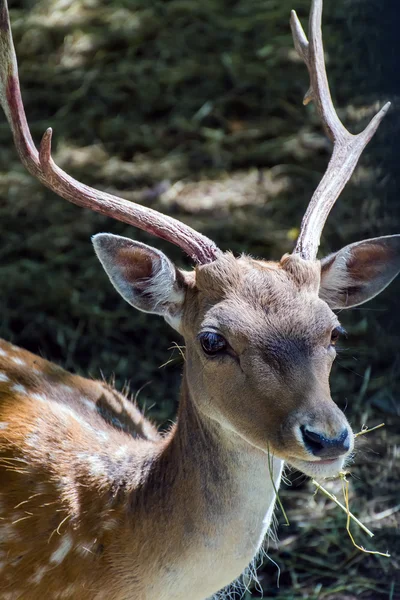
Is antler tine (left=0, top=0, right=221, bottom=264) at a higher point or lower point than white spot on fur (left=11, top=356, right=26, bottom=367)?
higher

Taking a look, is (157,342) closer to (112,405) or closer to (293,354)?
(112,405)

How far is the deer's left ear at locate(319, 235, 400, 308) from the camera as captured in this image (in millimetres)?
3094

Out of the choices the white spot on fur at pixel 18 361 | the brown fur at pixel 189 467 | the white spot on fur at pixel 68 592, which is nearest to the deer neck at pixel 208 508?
the brown fur at pixel 189 467

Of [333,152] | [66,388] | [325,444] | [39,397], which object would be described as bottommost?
[66,388]

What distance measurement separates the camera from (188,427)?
3047mm

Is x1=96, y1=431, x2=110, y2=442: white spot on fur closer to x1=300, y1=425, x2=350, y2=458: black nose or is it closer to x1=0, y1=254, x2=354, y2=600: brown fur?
x1=0, y1=254, x2=354, y2=600: brown fur

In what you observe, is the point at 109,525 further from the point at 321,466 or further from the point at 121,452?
the point at 321,466

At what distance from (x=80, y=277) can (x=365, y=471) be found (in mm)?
2036

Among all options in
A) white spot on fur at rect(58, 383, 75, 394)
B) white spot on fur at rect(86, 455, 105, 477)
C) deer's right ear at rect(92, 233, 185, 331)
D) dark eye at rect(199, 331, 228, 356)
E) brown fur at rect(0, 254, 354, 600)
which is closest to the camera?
brown fur at rect(0, 254, 354, 600)

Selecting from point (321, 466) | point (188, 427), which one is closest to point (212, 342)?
point (188, 427)

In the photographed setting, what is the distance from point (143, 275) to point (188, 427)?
0.53 meters

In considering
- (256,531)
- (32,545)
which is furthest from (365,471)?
(32,545)

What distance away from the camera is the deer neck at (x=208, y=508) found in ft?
9.52

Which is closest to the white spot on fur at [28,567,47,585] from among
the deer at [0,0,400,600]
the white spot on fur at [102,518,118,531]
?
the deer at [0,0,400,600]
